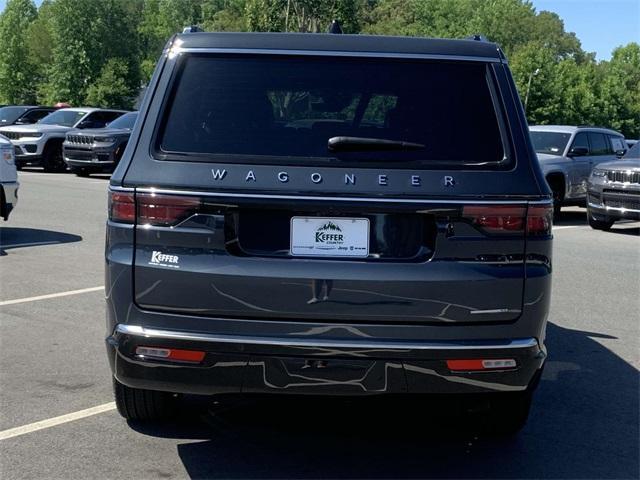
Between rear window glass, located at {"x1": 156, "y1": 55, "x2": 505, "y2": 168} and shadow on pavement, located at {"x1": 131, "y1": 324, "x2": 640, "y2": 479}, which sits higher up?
rear window glass, located at {"x1": 156, "y1": 55, "x2": 505, "y2": 168}

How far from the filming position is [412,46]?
4145 mm

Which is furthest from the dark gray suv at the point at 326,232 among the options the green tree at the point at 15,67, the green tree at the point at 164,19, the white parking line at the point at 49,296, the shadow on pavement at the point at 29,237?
the green tree at the point at 164,19

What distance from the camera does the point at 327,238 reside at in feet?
12.6

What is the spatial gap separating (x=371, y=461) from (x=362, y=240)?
125 centimetres

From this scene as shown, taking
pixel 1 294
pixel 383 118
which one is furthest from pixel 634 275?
pixel 383 118

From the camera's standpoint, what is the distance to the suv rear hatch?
150 inches

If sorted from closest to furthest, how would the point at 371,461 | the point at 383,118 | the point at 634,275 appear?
the point at 383,118 → the point at 371,461 → the point at 634,275

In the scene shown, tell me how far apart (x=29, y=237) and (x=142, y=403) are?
26.2ft

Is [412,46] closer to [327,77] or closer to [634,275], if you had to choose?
[327,77]

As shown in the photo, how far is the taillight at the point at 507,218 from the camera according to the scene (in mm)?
3883

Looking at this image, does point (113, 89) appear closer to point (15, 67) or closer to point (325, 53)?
point (15, 67)

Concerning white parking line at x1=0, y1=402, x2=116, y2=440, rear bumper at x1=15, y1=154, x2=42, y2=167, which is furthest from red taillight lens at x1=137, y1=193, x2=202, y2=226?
rear bumper at x1=15, y1=154, x2=42, y2=167

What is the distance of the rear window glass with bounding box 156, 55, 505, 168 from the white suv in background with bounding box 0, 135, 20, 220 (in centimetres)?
789

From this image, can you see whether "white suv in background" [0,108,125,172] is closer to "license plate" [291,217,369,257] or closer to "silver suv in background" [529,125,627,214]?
"silver suv in background" [529,125,627,214]
